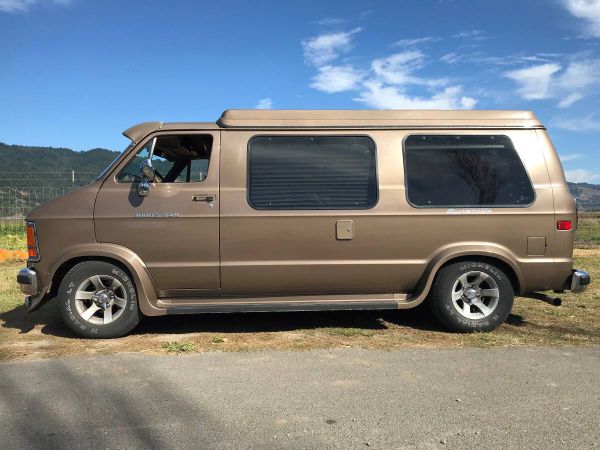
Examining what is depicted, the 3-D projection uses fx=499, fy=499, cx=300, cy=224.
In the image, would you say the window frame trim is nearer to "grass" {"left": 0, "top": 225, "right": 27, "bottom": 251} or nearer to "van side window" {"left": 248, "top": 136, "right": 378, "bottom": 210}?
"van side window" {"left": 248, "top": 136, "right": 378, "bottom": 210}

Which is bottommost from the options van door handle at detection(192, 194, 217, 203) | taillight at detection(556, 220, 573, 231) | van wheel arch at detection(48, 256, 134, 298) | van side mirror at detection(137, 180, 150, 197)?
van wheel arch at detection(48, 256, 134, 298)

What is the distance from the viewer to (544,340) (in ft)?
16.5

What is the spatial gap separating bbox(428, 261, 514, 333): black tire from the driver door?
2.32 meters

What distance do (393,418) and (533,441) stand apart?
832 millimetres

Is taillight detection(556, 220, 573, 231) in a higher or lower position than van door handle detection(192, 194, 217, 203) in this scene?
lower

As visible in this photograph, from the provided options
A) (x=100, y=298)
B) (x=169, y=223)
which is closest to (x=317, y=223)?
(x=169, y=223)

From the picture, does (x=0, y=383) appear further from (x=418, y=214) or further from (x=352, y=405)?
(x=418, y=214)

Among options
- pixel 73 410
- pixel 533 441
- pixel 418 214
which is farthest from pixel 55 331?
pixel 533 441

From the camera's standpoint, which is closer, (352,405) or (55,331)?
(352,405)

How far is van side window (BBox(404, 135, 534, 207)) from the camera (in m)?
5.24

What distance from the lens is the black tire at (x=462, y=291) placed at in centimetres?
524

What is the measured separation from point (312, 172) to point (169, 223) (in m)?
1.55

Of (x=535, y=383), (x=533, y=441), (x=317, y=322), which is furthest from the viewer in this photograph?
(x=317, y=322)

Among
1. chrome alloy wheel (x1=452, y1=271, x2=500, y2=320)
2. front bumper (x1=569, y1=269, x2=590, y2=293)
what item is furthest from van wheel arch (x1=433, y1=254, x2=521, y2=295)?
front bumper (x1=569, y1=269, x2=590, y2=293)
